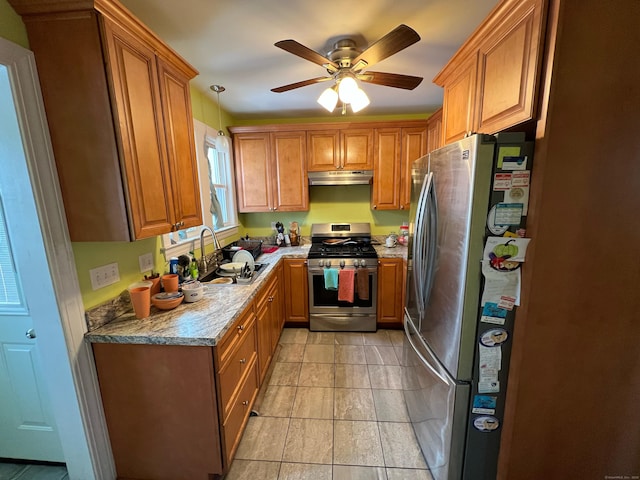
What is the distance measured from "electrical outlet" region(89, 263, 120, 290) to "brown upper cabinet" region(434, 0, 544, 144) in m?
2.11

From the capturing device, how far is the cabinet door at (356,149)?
9.96 feet

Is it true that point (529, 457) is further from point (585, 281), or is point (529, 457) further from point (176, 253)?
point (176, 253)

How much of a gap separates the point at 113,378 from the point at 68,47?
1523mm

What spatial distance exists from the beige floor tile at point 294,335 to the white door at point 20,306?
1774 mm

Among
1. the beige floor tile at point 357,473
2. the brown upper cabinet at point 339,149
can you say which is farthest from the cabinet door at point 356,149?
the beige floor tile at point 357,473

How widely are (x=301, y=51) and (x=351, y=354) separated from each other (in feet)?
8.13

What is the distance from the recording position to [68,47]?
3.54 feet

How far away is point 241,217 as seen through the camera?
3.47 meters

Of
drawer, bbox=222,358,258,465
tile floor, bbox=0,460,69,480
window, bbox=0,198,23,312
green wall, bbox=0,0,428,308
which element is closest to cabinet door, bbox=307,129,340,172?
green wall, bbox=0,0,428,308

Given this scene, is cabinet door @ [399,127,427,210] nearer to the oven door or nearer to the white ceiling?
the white ceiling

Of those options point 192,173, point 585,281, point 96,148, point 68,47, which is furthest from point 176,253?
point 585,281

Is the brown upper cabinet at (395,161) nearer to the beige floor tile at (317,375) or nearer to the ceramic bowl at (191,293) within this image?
the beige floor tile at (317,375)

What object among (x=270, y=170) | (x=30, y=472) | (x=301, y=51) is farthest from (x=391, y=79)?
(x=30, y=472)

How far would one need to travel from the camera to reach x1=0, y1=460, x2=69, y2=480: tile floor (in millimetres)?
1435
